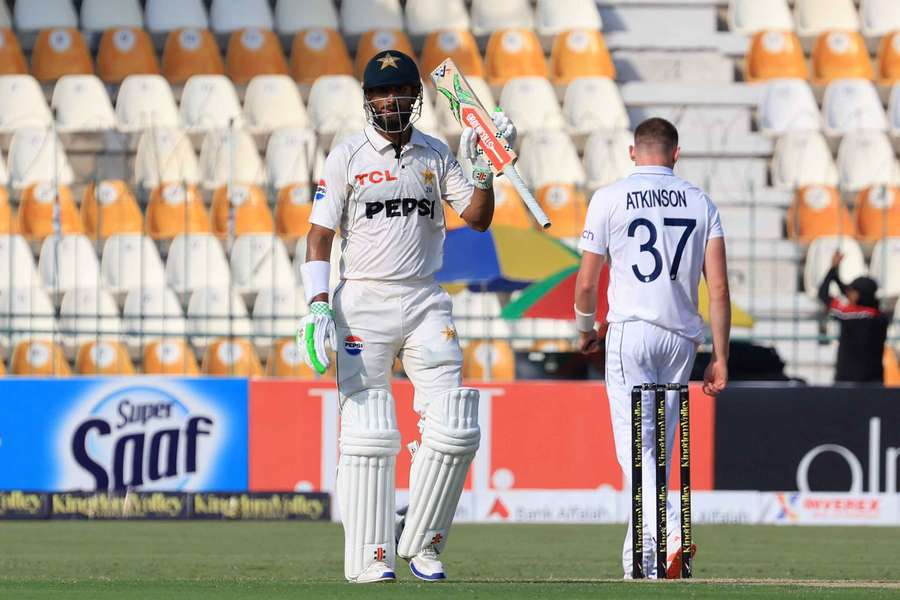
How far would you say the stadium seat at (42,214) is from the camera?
1528 cm

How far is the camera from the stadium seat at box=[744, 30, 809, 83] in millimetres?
18000

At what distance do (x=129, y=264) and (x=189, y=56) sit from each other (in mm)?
3018

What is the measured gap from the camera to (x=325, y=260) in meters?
6.13

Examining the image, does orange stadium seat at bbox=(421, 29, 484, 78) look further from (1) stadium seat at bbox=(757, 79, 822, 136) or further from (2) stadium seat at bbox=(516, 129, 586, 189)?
(1) stadium seat at bbox=(757, 79, 822, 136)

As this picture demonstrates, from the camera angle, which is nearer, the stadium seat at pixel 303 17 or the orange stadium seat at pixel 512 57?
the orange stadium seat at pixel 512 57

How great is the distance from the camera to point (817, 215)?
1622 cm

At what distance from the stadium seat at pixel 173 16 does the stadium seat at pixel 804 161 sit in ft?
18.6

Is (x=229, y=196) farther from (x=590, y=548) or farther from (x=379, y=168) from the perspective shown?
(x=379, y=168)

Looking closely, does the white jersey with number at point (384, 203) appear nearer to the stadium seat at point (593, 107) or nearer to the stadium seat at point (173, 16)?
the stadium seat at point (593, 107)

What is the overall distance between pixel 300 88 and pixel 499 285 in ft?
12.2

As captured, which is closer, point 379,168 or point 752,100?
point 379,168

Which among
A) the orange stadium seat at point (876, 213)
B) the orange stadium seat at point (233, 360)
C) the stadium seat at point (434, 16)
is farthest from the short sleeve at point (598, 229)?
the stadium seat at point (434, 16)

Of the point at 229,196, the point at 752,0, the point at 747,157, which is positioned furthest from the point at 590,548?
the point at 752,0

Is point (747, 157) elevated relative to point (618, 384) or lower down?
elevated
